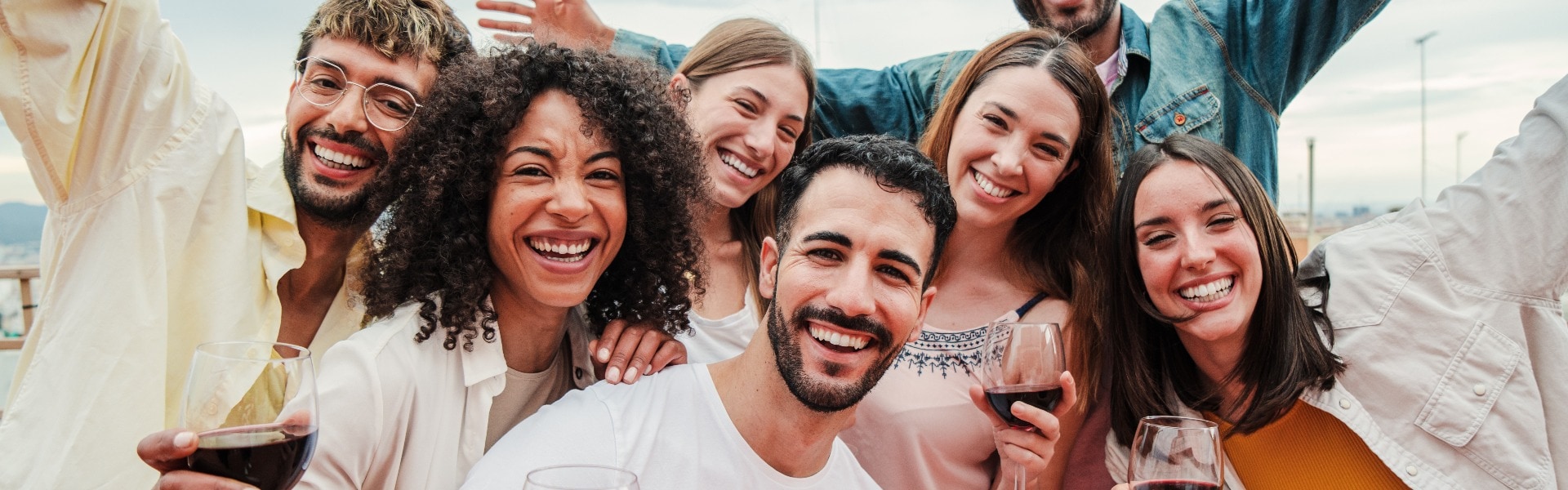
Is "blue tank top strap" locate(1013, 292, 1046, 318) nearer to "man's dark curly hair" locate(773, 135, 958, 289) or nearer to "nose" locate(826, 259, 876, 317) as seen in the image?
"man's dark curly hair" locate(773, 135, 958, 289)

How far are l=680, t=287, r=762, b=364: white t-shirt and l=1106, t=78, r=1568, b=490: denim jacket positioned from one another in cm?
155

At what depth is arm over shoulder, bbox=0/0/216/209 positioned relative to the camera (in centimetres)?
234

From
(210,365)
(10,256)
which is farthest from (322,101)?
(10,256)

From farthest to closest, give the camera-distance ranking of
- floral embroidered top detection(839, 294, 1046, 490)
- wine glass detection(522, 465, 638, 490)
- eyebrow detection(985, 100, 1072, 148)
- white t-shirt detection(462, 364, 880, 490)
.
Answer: eyebrow detection(985, 100, 1072, 148) < floral embroidered top detection(839, 294, 1046, 490) < white t-shirt detection(462, 364, 880, 490) < wine glass detection(522, 465, 638, 490)

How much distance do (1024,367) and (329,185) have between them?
6.39 ft

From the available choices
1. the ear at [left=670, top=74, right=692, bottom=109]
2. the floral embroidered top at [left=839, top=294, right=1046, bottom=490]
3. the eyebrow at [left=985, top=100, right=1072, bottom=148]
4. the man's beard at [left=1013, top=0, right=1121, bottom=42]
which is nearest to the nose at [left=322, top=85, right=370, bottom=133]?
the ear at [left=670, top=74, right=692, bottom=109]

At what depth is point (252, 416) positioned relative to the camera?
1.53 meters

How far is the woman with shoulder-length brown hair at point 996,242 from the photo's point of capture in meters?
3.12

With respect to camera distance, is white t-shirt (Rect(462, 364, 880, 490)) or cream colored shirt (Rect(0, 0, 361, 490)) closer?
white t-shirt (Rect(462, 364, 880, 490))

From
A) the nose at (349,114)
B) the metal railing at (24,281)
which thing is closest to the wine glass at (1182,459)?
the nose at (349,114)

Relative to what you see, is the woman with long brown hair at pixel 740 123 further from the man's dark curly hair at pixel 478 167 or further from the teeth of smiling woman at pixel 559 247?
the teeth of smiling woman at pixel 559 247

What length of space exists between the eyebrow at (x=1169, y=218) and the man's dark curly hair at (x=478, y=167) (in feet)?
4.43

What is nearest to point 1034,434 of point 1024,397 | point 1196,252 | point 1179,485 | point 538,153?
point 1024,397

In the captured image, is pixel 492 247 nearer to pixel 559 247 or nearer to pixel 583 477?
pixel 559 247
